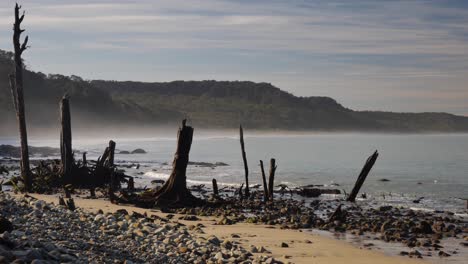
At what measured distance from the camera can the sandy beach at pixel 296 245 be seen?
12602mm

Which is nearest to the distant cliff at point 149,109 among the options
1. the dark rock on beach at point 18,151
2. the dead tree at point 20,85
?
the dark rock on beach at point 18,151

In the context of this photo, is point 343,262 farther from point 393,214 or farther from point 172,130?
point 172,130

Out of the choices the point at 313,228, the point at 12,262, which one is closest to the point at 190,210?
the point at 313,228

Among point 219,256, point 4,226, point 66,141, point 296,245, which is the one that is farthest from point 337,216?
point 4,226

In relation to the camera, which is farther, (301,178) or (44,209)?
(301,178)

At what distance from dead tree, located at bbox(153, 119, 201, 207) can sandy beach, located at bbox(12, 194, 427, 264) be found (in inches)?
112

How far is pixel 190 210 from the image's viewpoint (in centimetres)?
1930

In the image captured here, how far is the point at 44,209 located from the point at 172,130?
140 meters

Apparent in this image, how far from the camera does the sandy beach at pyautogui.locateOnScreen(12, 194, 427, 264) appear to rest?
41.3ft

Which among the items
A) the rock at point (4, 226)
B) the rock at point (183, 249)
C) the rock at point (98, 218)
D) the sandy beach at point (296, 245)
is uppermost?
the rock at point (4, 226)

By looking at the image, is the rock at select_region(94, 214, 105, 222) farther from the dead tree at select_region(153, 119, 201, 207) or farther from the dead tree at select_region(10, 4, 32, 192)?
the dead tree at select_region(10, 4, 32, 192)

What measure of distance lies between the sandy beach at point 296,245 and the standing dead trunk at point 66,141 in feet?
27.8

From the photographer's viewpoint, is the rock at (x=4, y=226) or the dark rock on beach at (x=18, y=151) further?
the dark rock on beach at (x=18, y=151)

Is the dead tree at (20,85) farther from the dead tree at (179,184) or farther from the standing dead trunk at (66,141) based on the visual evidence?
the dead tree at (179,184)
